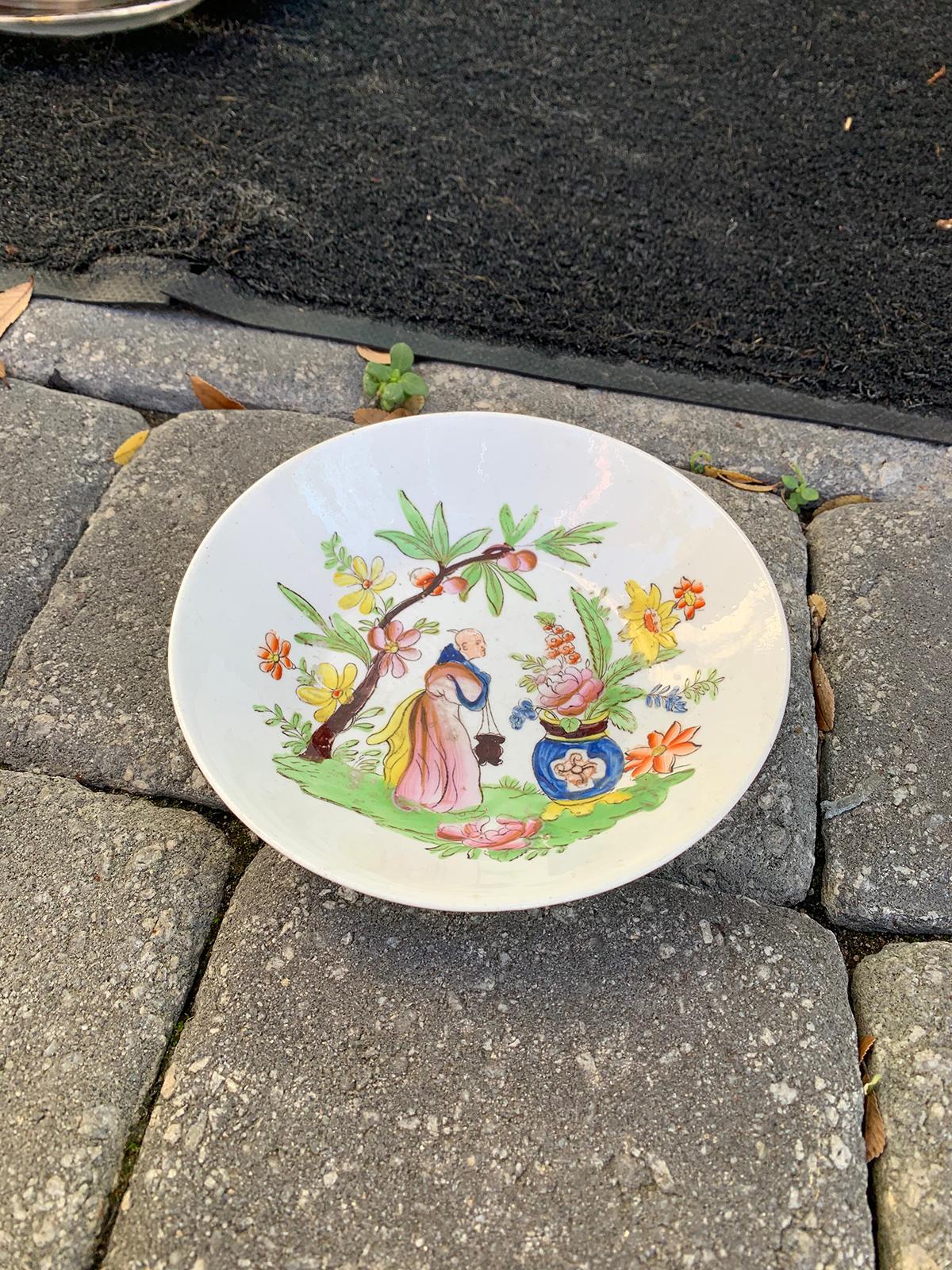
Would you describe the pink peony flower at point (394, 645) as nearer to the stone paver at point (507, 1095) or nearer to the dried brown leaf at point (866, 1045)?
A: the stone paver at point (507, 1095)

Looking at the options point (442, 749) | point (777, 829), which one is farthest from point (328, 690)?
point (777, 829)

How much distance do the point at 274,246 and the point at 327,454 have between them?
2.19 feet

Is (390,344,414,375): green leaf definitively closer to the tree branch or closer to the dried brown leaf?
the tree branch

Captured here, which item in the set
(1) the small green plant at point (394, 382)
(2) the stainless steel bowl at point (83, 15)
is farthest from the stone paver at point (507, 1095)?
(2) the stainless steel bowl at point (83, 15)

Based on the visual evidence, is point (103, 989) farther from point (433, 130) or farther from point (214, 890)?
point (433, 130)

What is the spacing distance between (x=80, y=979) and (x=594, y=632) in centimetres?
66

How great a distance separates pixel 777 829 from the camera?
101cm

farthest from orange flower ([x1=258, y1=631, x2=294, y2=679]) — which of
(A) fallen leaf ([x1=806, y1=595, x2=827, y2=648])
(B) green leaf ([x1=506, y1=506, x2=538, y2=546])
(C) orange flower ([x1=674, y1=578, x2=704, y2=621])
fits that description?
(A) fallen leaf ([x1=806, y1=595, x2=827, y2=648])

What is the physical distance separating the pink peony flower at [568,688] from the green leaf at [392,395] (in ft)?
1.78

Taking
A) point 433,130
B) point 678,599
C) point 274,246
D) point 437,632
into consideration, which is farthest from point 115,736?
point 433,130

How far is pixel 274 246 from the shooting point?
61.1 inches

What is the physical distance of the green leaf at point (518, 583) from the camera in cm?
112

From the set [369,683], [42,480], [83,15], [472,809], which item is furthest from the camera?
[83,15]

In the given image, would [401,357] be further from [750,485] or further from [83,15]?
[83,15]
